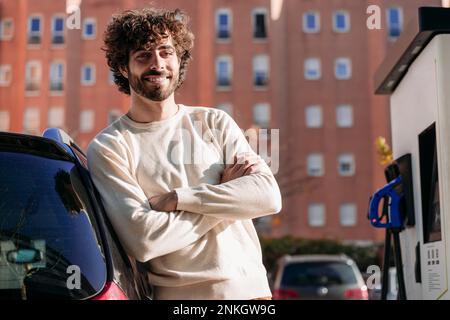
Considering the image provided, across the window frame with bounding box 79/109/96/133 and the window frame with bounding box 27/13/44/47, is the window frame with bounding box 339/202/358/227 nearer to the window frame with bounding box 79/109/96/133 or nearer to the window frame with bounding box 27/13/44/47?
the window frame with bounding box 79/109/96/133

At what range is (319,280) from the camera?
13633 millimetres

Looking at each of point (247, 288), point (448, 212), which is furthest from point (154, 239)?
point (448, 212)

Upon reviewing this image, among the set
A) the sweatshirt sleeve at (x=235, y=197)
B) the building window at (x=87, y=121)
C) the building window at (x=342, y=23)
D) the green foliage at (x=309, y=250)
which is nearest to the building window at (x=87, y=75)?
the building window at (x=87, y=121)

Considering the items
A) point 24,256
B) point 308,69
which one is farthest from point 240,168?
point 308,69

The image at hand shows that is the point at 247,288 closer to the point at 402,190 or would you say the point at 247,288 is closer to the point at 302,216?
the point at 402,190

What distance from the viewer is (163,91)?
3.14 metres

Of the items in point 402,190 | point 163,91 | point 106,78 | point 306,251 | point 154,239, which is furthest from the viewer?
point 106,78

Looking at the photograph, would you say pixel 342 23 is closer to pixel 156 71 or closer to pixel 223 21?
pixel 223 21

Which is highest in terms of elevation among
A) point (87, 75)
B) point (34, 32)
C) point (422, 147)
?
point (34, 32)

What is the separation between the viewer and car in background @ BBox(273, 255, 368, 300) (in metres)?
13.4

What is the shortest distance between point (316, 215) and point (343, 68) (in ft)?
33.5

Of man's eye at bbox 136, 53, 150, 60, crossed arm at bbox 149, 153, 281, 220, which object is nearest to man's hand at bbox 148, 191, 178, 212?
crossed arm at bbox 149, 153, 281, 220

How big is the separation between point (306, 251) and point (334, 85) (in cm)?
2255

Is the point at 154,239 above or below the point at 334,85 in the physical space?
below
